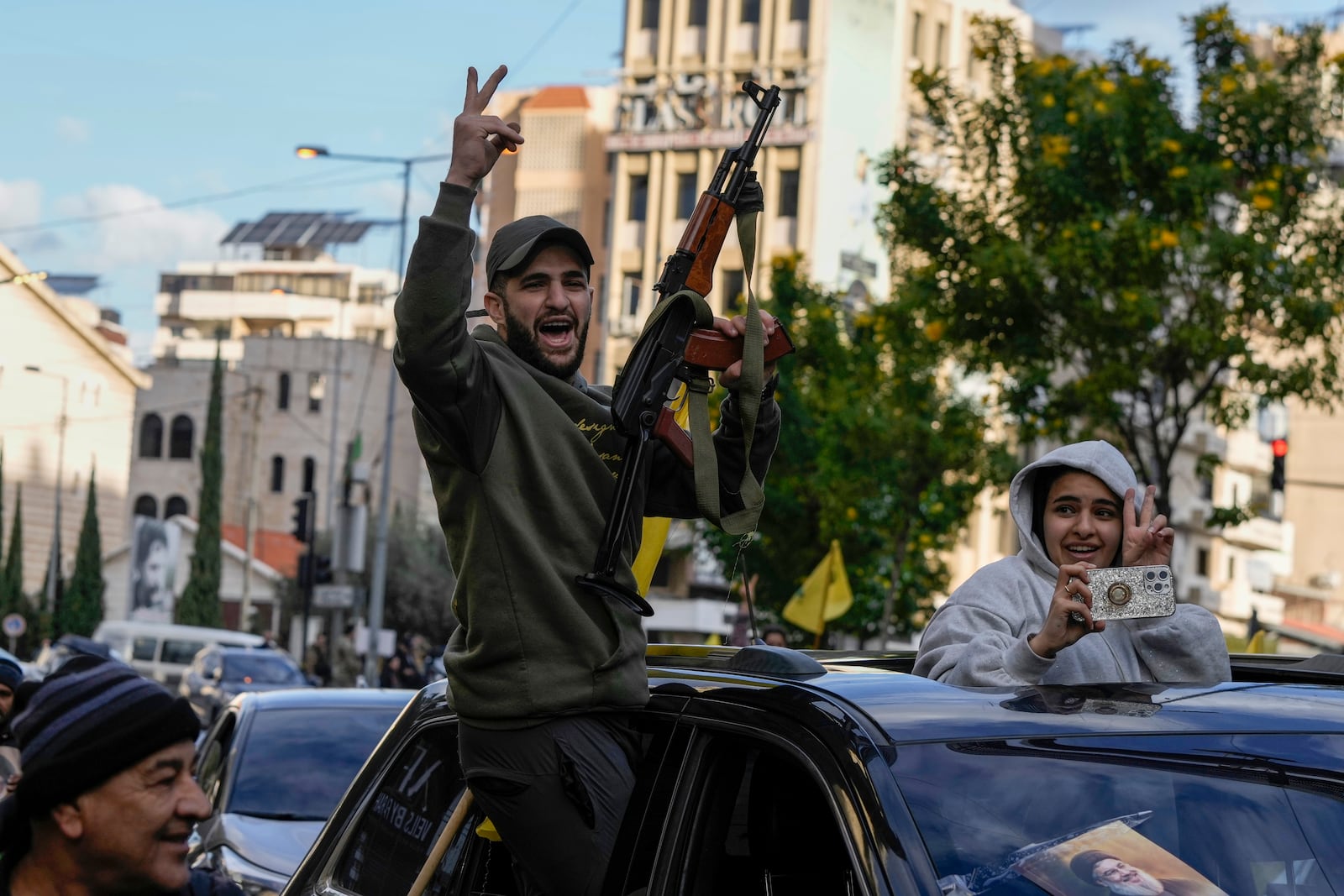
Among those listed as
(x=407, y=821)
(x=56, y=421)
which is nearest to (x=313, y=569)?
(x=407, y=821)

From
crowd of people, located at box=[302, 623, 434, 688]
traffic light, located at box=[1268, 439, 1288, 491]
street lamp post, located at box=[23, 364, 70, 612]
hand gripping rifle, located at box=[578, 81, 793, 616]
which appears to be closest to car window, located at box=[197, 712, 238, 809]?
hand gripping rifle, located at box=[578, 81, 793, 616]

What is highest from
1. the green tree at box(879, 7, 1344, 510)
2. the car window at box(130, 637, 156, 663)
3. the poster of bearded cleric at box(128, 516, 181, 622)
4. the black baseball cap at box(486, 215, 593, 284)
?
the green tree at box(879, 7, 1344, 510)

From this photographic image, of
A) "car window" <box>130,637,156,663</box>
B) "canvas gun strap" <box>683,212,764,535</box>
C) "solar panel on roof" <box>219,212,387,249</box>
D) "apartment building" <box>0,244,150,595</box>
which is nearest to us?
"canvas gun strap" <box>683,212,764,535</box>

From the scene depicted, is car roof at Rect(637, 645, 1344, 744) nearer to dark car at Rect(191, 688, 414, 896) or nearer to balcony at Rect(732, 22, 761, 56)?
dark car at Rect(191, 688, 414, 896)

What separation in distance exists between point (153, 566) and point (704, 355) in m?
62.3

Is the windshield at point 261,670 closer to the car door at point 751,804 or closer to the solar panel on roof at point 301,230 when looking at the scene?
the car door at point 751,804

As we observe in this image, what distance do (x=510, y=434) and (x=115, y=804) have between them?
4.85 feet

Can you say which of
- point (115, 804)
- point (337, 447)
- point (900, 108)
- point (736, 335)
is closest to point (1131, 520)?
point (736, 335)

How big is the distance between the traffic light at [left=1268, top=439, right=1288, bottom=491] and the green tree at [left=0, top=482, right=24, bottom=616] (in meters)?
53.6

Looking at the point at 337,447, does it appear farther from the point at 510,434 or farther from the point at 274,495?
the point at 510,434

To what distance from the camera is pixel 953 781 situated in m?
3.16

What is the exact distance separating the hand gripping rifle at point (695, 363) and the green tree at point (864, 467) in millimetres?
22456

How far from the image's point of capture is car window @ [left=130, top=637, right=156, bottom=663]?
51.6 metres

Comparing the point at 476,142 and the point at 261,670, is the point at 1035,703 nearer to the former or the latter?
the point at 476,142
